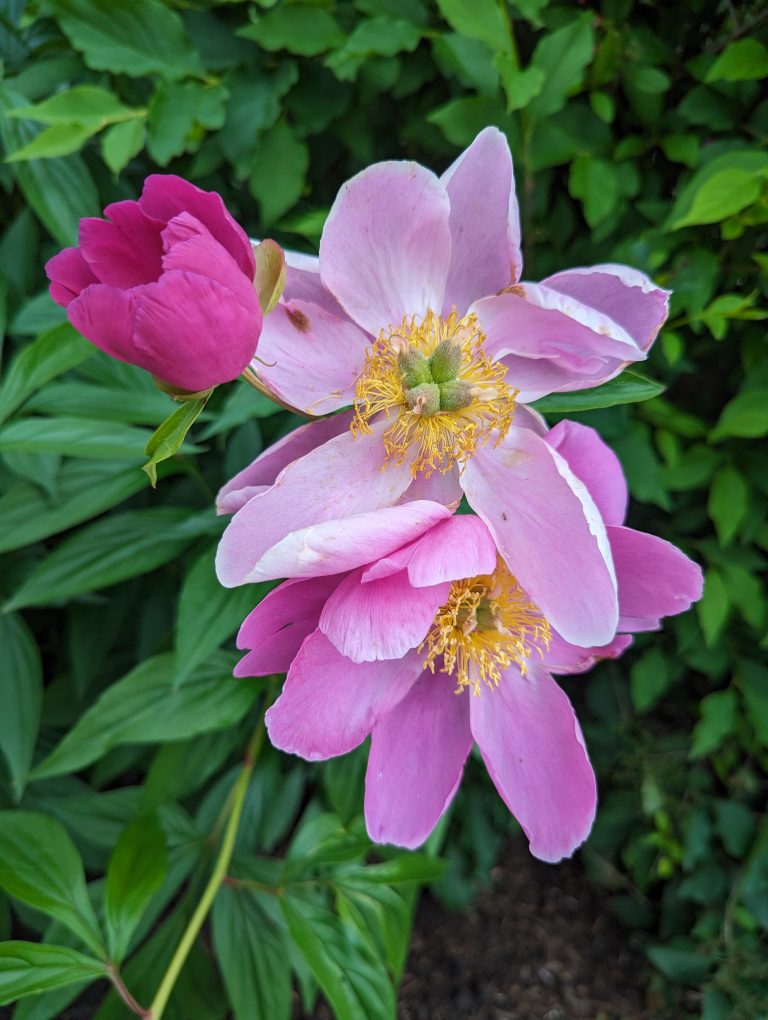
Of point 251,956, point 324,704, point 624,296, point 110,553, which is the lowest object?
point 251,956

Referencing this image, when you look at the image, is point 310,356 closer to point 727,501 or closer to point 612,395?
point 612,395

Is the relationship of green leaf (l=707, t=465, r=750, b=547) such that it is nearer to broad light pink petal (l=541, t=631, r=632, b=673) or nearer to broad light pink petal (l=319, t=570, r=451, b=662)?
broad light pink petal (l=541, t=631, r=632, b=673)

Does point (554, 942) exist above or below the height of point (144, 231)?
below

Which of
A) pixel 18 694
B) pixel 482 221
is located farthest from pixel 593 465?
pixel 18 694

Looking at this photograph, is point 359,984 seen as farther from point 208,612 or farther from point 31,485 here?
point 31,485

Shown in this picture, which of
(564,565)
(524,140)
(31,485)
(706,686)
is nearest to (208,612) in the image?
(31,485)

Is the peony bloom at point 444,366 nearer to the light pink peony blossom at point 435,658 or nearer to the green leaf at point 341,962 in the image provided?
the light pink peony blossom at point 435,658
